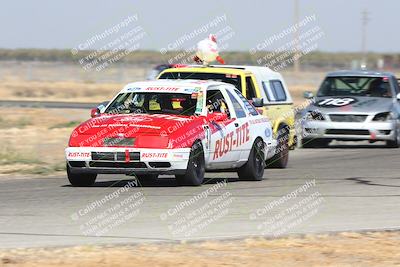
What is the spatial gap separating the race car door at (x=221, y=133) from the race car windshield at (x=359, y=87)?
8.94 metres

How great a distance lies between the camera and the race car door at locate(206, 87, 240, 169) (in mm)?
14438

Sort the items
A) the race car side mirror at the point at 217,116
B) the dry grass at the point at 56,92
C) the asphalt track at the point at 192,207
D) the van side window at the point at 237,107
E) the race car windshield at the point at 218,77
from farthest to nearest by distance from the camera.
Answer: the dry grass at the point at 56,92 < the race car windshield at the point at 218,77 < the van side window at the point at 237,107 < the race car side mirror at the point at 217,116 < the asphalt track at the point at 192,207

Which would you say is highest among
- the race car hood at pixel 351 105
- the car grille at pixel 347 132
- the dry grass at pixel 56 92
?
the race car hood at pixel 351 105

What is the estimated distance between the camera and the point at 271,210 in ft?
39.2

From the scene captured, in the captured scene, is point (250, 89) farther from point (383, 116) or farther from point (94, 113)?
point (383, 116)

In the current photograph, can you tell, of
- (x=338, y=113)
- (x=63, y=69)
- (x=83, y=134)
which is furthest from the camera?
(x=63, y=69)

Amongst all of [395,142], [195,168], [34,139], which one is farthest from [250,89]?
[34,139]

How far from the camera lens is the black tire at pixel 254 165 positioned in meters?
15.5

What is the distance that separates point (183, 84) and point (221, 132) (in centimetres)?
86

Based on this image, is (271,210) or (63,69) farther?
(63,69)

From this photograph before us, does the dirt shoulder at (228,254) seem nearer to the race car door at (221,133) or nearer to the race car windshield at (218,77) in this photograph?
the race car door at (221,133)

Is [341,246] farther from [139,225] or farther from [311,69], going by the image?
[311,69]

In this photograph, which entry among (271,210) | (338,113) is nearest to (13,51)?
(338,113)

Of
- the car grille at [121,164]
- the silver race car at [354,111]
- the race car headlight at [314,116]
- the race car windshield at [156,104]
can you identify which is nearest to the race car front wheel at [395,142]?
the silver race car at [354,111]
